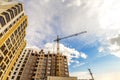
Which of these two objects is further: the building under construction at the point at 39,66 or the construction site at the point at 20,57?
the building under construction at the point at 39,66

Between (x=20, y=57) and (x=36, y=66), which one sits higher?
(x=20, y=57)

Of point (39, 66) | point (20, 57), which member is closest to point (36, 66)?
point (39, 66)

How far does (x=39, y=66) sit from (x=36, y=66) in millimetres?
1838

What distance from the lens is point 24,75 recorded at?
74.4 metres

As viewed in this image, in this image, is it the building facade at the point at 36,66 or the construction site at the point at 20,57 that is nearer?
the construction site at the point at 20,57

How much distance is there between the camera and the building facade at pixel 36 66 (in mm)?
75150

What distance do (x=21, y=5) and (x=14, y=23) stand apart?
38.7 feet

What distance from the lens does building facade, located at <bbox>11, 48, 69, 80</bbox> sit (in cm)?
7515

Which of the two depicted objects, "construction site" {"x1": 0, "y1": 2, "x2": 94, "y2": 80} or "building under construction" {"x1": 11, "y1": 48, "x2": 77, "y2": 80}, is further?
"building under construction" {"x1": 11, "y1": 48, "x2": 77, "y2": 80}

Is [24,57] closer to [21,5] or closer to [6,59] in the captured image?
[6,59]

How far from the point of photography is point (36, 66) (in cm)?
8281

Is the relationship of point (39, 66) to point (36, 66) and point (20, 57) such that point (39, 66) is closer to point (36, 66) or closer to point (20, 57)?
point (36, 66)

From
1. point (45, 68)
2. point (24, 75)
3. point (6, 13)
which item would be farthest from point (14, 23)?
point (45, 68)

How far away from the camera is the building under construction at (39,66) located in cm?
7506
